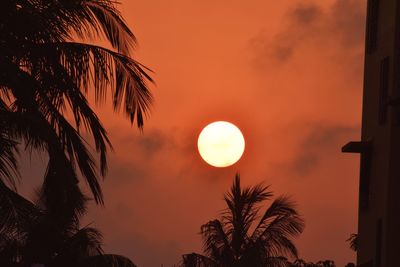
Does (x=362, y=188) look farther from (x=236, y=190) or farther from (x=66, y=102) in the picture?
(x=66, y=102)

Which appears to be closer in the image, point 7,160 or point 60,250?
point 7,160

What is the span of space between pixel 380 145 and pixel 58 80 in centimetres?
1370

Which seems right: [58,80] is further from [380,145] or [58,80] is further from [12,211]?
[380,145]

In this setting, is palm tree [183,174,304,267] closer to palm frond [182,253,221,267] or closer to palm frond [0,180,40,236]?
palm frond [182,253,221,267]

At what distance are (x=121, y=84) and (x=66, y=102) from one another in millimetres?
1088

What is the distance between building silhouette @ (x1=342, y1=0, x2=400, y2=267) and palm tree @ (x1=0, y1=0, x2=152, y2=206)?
9.07 m

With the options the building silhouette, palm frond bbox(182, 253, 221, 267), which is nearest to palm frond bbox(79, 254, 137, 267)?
palm frond bbox(182, 253, 221, 267)

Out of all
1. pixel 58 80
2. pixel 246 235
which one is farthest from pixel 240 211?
pixel 58 80

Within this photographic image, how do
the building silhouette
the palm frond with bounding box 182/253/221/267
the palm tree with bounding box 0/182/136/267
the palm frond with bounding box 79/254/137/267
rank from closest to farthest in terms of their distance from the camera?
the building silhouette
the palm tree with bounding box 0/182/136/267
the palm frond with bounding box 79/254/137/267
the palm frond with bounding box 182/253/221/267

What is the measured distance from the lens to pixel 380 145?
27266mm

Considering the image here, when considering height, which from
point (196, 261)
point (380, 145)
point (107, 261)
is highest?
point (380, 145)

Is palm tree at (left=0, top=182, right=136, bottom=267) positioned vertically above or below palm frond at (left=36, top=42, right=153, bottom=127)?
above

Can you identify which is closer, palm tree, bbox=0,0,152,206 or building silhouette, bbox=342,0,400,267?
palm tree, bbox=0,0,152,206

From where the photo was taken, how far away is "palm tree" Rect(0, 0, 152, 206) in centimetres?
1439
